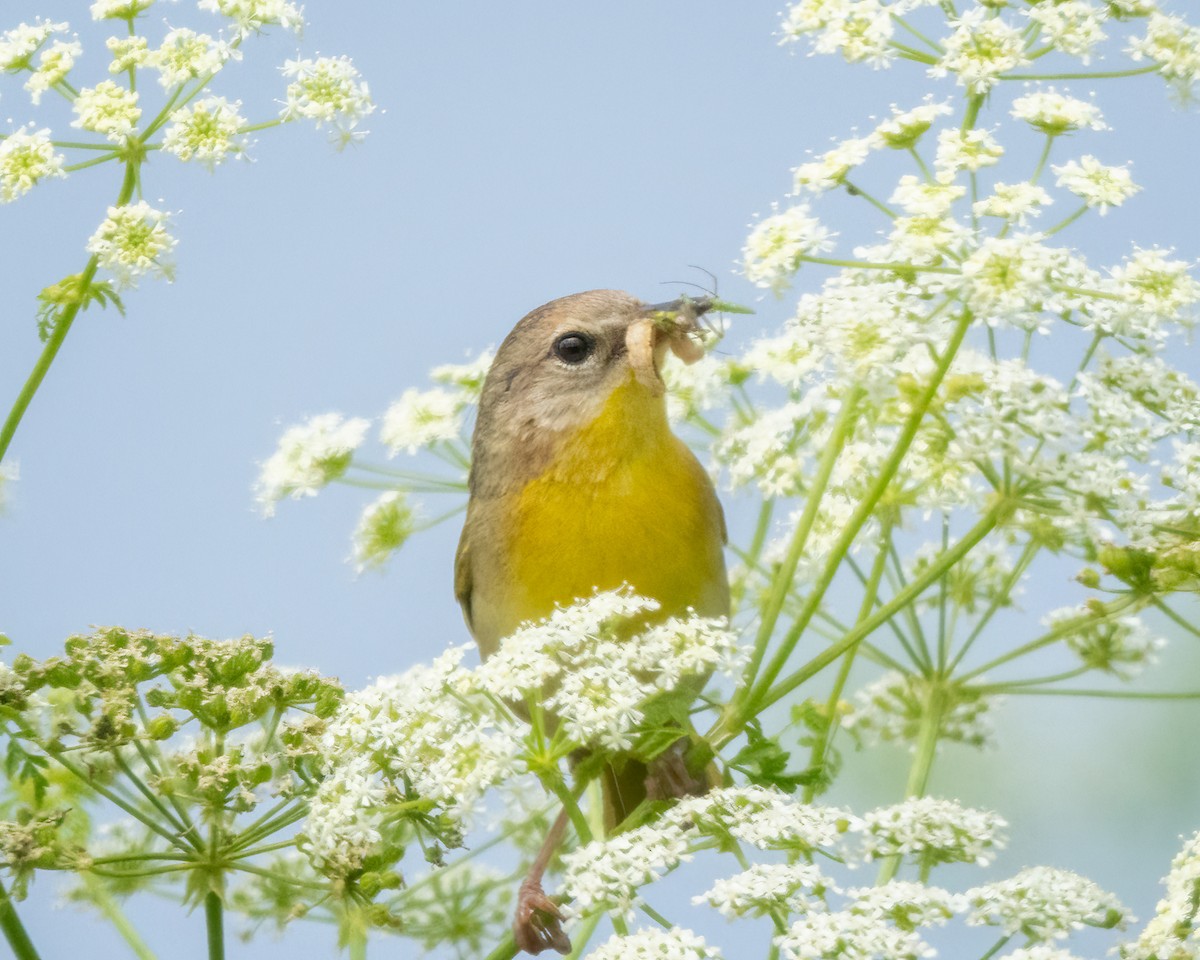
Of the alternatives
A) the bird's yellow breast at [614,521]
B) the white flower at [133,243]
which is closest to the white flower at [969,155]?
the bird's yellow breast at [614,521]

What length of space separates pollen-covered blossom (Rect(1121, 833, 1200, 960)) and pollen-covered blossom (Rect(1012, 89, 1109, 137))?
0.95 m

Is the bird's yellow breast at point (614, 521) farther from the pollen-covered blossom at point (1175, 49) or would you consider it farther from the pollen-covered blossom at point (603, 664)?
the pollen-covered blossom at point (1175, 49)

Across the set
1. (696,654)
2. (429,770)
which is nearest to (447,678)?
(429,770)

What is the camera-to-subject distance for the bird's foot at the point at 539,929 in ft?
7.63

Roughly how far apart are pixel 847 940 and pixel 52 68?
185cm

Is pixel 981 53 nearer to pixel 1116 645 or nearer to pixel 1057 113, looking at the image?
pixel 1057 113

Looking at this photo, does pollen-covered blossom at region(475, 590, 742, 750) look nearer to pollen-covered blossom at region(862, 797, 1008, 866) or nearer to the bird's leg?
pollen-covered blossom at region(862, 797, 1008, 866)

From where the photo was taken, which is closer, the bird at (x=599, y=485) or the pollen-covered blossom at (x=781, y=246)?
the pollen-covered blossom at (x=781, y=246)

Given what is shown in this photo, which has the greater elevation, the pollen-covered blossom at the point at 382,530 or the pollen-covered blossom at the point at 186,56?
the pollen-covered blossom at the point at 186,56

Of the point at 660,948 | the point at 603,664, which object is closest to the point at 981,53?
the point at 603,664

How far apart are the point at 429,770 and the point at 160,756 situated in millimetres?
620

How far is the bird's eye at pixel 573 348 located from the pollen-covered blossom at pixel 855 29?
723 mm

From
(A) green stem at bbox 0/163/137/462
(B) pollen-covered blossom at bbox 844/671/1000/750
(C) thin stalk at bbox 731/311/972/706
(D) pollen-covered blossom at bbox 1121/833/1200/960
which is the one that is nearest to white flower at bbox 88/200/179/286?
(A) green stem at bbox 0/163/137/462

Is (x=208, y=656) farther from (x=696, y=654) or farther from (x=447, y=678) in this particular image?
(x=696, y=654)
